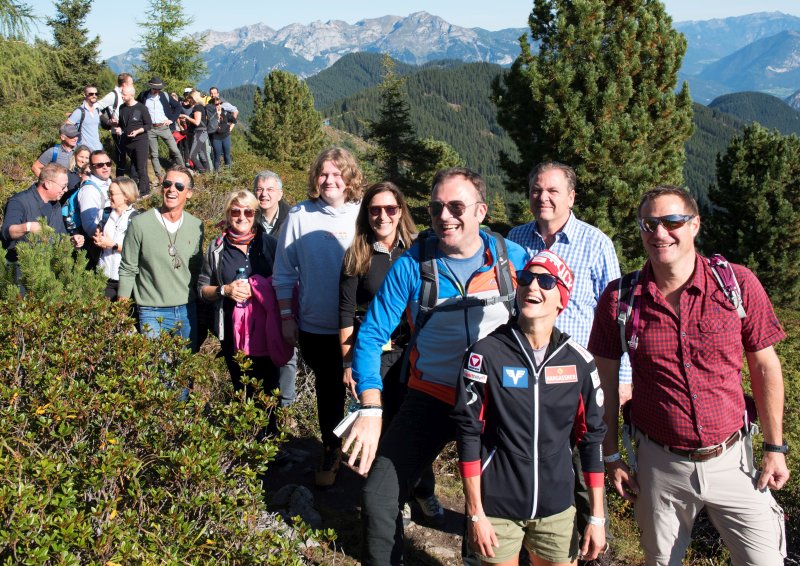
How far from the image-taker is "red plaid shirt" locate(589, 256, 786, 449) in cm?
249

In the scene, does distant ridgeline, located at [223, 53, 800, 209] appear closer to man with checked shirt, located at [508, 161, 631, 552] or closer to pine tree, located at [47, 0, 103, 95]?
pine tree, located at [47, 0, 103, 95]

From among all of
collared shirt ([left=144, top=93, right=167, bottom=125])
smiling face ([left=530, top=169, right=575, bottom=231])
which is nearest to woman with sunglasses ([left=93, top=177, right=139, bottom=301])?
smiling face ([left=530, top=169, right=575, bottom=231])

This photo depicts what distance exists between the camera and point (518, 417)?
2320mm

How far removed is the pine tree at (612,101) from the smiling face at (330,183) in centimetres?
1098

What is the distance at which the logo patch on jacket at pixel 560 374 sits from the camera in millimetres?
2328

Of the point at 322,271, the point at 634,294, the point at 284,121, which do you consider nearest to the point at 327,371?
the point at 322,271

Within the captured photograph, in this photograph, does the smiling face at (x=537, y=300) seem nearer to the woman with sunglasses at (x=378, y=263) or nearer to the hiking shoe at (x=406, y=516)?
the woman with sunglasses at (x=378, y=263)

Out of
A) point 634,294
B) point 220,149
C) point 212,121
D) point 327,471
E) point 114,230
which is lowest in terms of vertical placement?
point 327,471

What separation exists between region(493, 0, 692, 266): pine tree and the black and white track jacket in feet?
39.6

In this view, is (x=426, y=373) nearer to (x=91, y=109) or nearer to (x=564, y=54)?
(x=91, y=109)

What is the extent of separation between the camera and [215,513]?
6.88 ft

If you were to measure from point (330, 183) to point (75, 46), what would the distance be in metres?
32.3

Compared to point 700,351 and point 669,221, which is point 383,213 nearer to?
point 669,221

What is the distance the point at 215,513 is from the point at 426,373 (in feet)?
3.51
